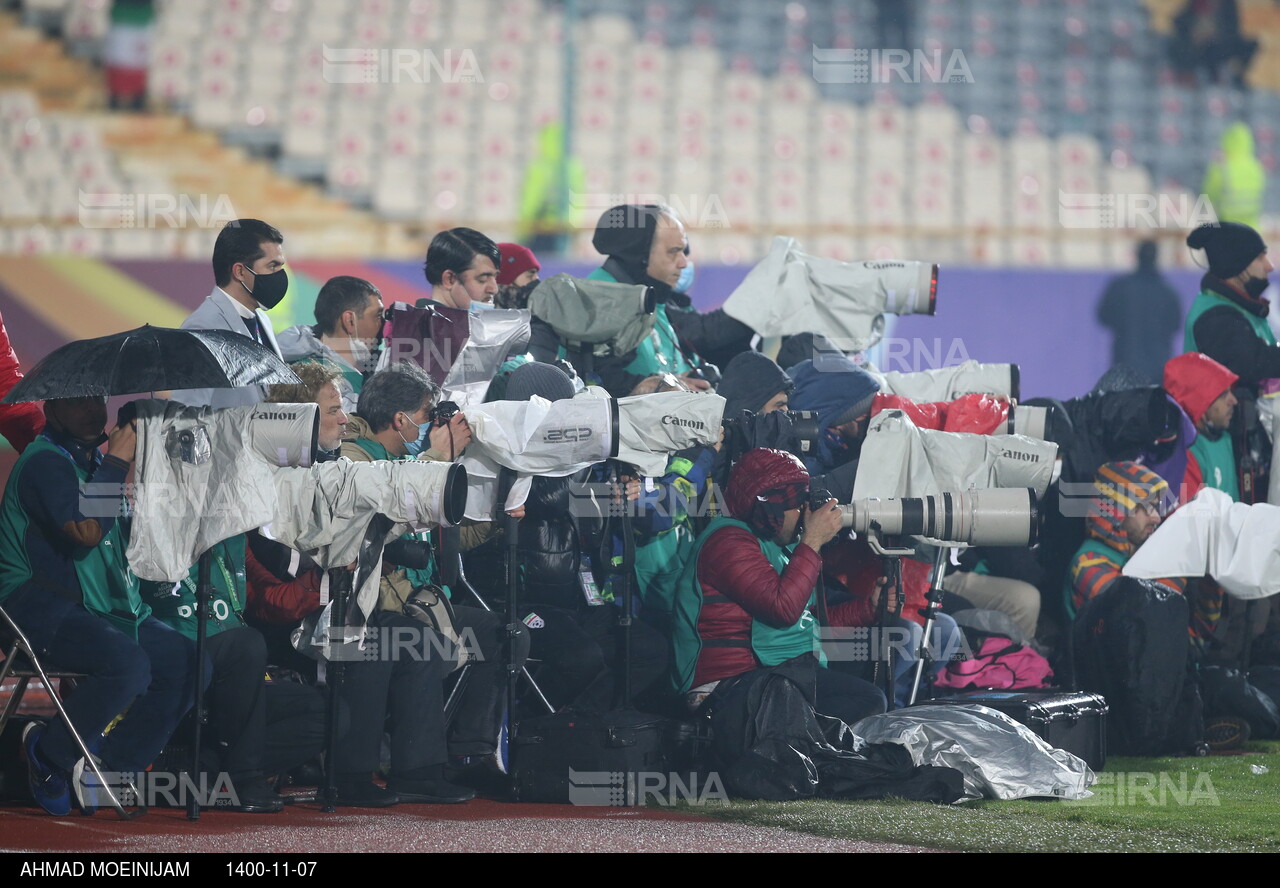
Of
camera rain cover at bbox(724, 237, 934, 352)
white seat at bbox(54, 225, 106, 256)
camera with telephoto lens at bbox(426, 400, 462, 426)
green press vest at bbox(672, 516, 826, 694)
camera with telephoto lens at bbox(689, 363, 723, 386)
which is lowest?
green press vest at bbox(672, 516, 826, 694)

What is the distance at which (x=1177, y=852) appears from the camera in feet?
14.9

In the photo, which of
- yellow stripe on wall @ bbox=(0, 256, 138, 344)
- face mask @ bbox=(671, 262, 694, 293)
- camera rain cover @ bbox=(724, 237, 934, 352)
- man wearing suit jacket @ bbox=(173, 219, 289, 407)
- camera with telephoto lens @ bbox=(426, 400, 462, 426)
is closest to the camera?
camera with telephoto lens @ bbox=(426, 400, 462, 426)

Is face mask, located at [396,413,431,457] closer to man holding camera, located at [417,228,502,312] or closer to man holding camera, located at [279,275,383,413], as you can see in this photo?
man holding camera, located at [279,275,383,413]

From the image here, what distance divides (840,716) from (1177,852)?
5.10 feet

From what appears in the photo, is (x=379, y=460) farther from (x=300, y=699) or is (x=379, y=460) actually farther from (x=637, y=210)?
(x=637, y=210)

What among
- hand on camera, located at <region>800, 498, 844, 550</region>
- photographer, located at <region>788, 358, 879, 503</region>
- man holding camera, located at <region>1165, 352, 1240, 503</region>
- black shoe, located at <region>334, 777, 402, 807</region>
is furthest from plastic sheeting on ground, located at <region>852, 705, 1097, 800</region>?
man holding camera, located at <region>1165, 352, 1240, 503</region>

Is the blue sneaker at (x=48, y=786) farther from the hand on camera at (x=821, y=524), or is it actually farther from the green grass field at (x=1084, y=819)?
the hand on camera at (x=821, y=524)

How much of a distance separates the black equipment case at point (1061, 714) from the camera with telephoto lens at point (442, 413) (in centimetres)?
204

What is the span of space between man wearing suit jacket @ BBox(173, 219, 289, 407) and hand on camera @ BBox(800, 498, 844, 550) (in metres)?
1.92

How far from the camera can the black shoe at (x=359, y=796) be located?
524cm

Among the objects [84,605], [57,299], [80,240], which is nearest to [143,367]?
[84,605]

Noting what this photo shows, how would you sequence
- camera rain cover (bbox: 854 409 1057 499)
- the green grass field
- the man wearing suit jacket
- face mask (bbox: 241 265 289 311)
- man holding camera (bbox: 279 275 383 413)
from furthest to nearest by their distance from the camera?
man holding camera (bbox: 279 275 383 413) < camera rain cover (bbox: 854 409 1057 499) < face mask (bbox: 241 265 289 311) < the man wearing suit jacket < the green grass field

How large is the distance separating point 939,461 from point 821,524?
697 millimetres

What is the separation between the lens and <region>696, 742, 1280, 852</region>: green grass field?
4.63 meters
